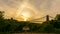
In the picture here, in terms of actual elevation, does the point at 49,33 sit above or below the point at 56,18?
below

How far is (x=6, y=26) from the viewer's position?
12.5 meters

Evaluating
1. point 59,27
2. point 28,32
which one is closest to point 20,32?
point 28,32

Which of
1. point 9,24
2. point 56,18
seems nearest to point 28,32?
point 9,24

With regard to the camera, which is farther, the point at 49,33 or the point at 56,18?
the point at 56,18

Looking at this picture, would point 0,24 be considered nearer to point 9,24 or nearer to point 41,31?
point 9,24

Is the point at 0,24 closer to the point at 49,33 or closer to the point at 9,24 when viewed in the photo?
the point at 9,24

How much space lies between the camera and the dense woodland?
12312 mm

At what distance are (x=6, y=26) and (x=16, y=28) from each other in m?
0.57

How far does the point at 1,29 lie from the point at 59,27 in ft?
10.7

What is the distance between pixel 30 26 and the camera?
1273 cm

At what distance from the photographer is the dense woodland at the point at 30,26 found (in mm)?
12312

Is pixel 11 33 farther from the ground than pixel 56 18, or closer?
closer

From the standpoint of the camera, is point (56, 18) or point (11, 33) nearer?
point (11, 33)

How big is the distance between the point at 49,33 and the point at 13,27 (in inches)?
79.6
